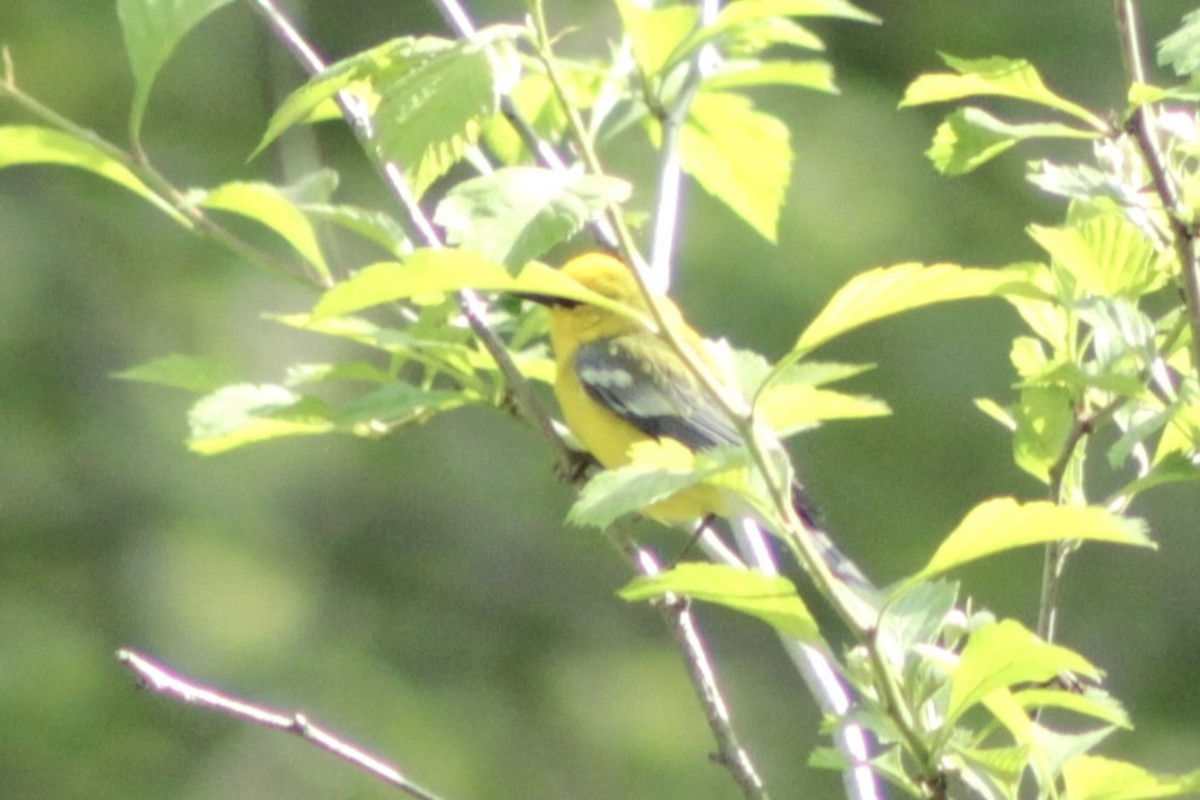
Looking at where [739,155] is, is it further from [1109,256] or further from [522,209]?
[522,209]

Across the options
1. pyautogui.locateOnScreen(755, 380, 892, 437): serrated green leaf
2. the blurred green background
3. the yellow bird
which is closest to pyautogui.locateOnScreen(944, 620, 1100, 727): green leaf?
pyautogui.locateOnScreen(755, 380, 892, 437): serrated green leaf

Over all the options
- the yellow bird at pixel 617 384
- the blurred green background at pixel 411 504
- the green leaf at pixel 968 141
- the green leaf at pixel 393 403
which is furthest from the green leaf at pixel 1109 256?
the blurred green background at pixel 411 504

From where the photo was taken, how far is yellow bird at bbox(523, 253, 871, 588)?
10.1 ft

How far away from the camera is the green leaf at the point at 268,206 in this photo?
177 centimetres

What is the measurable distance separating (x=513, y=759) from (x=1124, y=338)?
5.45m

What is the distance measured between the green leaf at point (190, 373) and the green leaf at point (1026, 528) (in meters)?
0.82

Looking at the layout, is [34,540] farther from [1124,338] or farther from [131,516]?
[1124,338]

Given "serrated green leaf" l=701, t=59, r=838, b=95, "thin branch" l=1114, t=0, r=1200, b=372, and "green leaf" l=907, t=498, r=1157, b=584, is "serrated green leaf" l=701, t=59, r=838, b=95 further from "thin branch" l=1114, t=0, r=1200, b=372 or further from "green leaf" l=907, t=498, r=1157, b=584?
"green leaf" l=907, t=498, r=1157, b=584

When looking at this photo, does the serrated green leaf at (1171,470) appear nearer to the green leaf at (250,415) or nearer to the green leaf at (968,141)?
the green leaf at (968,141)

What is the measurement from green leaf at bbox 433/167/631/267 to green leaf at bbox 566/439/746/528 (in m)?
0.14

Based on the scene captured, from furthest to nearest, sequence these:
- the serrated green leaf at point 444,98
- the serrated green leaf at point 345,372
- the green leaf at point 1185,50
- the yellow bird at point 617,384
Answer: the yellow bird at point 617,384 → the serrated green leaf at point 345,372 → the green leaf at point 1185,50 → the serrated green leaf at point 444,98

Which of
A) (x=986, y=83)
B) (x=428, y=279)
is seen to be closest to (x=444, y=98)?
(x=428, y=279)

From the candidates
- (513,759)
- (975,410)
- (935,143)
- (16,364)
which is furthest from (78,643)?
(935,143)

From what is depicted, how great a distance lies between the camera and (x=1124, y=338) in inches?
56.0
